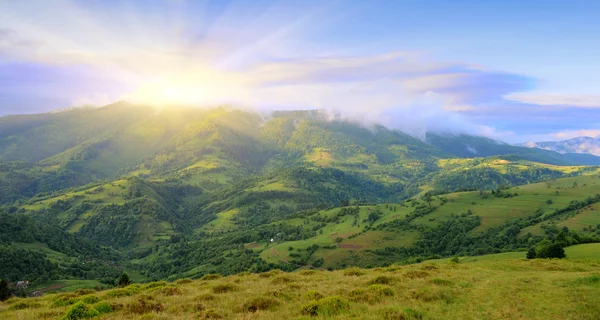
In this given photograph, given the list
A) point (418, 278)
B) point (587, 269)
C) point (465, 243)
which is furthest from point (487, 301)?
point (465, 243)

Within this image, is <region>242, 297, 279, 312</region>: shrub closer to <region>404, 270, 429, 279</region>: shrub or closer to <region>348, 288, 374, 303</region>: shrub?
<region>348, 288, 374, 303</region>: shrub

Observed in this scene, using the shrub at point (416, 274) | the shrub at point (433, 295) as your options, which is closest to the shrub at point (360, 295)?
the shrub at point (433, 295)

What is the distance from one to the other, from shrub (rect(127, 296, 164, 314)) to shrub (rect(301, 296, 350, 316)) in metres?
9.73

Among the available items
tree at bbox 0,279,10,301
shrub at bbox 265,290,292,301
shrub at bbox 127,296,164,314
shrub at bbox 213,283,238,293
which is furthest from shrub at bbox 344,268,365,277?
tree at bbox 0,279,10,301

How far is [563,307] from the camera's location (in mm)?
18578

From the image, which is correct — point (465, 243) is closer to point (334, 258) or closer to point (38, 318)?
point (334, 258)

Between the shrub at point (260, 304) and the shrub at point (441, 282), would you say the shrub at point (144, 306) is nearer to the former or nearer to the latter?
the shrub at point (260, 304)

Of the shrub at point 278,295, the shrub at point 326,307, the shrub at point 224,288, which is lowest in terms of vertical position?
the shrub at point 224,288

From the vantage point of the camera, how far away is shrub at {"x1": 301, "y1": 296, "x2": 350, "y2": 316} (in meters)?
18.0

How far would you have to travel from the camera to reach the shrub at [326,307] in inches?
708

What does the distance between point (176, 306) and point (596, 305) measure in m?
25.0

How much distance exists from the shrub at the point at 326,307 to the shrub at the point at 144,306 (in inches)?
383

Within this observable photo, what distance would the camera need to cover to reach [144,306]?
2073 cm

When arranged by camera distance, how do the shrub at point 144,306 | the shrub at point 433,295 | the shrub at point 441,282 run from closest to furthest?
the shrub at point 144,306
the shrub at point 433,295
the shrub at point 441,282
